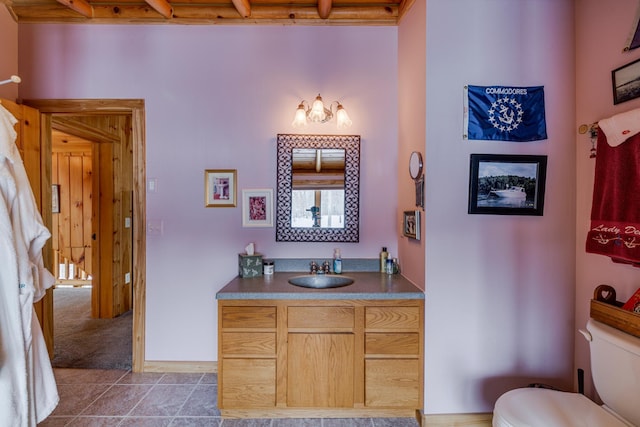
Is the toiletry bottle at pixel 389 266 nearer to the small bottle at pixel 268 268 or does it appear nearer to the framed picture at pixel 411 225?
the framed picture at pixel 411 225

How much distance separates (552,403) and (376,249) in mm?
1390

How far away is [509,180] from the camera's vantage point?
6.16 feet

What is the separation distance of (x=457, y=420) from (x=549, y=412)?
0.71m

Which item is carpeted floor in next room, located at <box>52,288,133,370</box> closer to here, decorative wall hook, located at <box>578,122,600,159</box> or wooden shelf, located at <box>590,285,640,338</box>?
wooden shelf, located at <box>590,285,640,338</box>

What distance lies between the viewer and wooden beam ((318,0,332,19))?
2.24 meters

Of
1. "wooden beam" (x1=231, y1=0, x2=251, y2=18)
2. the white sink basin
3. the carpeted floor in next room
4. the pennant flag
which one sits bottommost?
the carpeted floor in next room

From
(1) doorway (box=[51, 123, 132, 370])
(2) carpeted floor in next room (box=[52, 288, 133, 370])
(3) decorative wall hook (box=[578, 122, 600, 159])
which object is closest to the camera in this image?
(3) decorative wall hook (box=[578, 122, 600, 159])

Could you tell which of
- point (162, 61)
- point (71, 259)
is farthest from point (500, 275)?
point (71, 259)

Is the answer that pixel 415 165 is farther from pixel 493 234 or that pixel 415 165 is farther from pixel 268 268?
pixel 268 268

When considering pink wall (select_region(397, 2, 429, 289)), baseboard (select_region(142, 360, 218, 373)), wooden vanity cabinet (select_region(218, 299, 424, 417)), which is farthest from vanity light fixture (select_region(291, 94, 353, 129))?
baseboard (select_region(142, 360, 218, 373))

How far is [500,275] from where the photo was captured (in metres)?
1.91

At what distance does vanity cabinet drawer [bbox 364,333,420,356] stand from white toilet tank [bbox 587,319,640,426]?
33.9 inches

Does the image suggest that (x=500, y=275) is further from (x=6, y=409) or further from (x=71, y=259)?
(x=71, y=259)

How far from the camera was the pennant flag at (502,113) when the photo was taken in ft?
6.18
